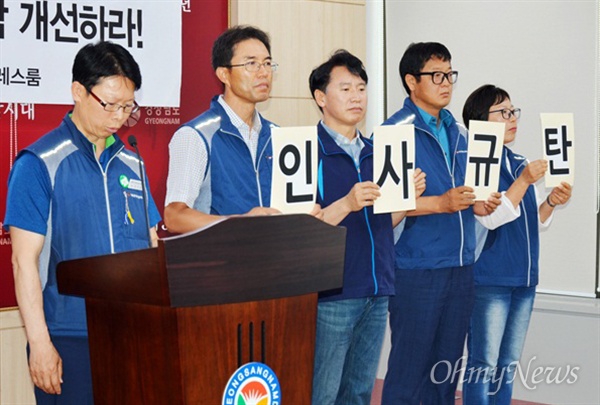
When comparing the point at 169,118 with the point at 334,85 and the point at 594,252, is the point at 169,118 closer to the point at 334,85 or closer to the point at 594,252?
the point at 334,85

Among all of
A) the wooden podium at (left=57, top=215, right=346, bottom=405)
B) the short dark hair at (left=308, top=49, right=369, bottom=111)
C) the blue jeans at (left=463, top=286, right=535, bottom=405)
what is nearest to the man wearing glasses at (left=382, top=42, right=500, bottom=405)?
the blue jeans at (left=463, top=286, right=535, bottom=405)

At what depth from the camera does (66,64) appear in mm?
3744

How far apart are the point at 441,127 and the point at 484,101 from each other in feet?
1.62

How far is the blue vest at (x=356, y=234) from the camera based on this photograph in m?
2.92

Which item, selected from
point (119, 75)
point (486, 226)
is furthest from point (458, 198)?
point (119, 75)

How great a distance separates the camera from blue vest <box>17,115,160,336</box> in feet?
7.57

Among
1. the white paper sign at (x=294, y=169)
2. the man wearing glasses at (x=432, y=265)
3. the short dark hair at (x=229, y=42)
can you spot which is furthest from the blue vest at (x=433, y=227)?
the white paper sign at (x=294, y=169)

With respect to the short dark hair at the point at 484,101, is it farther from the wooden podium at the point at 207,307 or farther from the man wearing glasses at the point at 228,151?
the wooden podium at the point at 207,307

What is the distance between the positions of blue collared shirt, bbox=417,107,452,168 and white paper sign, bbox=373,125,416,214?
0.53 metres

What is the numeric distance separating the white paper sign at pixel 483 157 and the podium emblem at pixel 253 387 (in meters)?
1.69

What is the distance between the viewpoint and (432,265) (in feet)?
10.9

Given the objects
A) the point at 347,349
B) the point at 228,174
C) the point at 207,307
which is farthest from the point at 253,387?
the point at 347,349

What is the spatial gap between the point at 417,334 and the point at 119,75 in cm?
155

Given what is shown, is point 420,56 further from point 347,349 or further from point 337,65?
point 347,349
